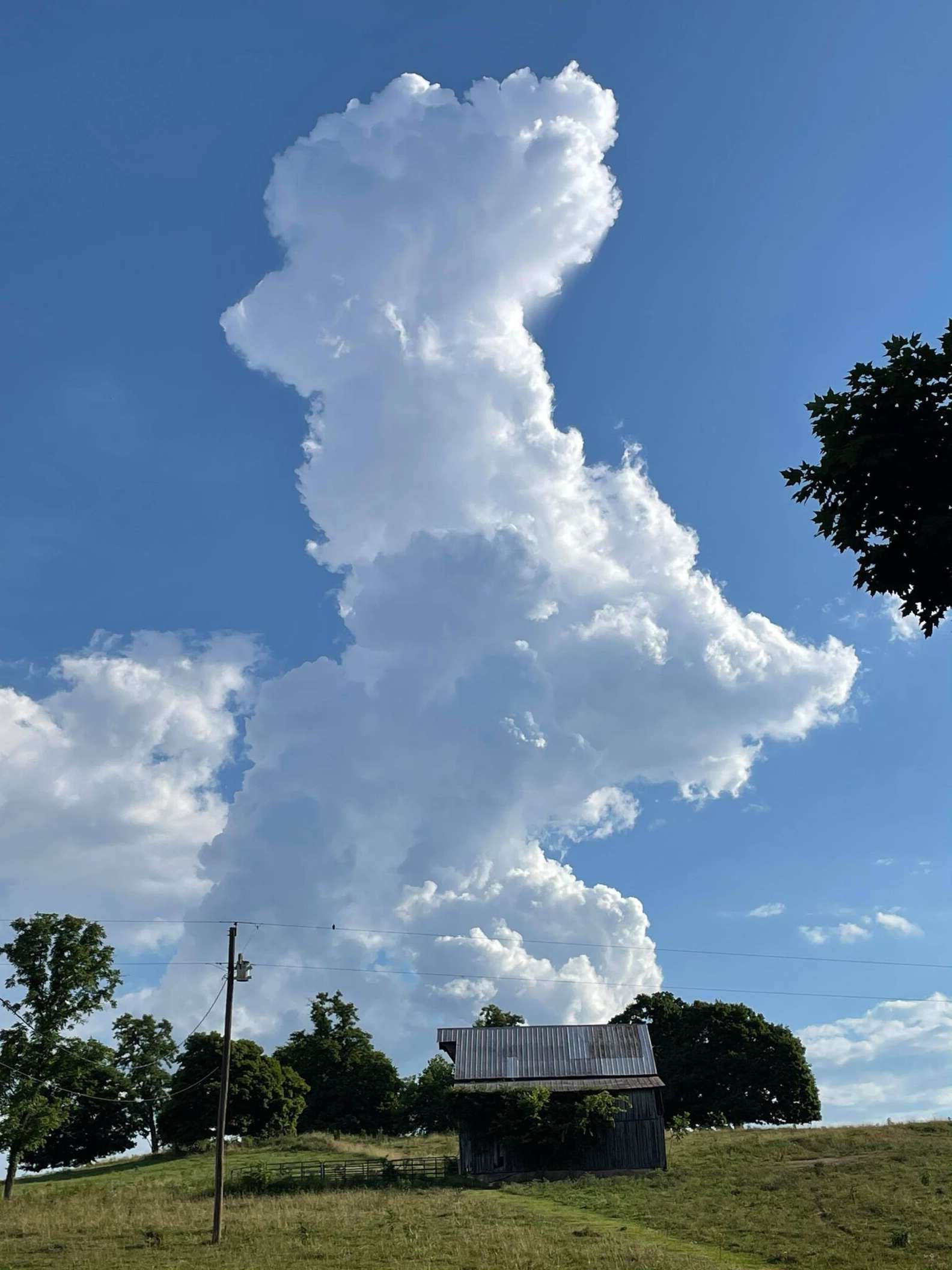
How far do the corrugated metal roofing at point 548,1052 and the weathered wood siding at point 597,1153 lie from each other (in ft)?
11.4

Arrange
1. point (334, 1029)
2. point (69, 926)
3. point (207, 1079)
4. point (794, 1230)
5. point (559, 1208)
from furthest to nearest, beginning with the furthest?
1. point (334, 1029)
2. point (207, 1079)
3. point (69, 926)
4. point (559, 1208)
5. point (794, 1230)

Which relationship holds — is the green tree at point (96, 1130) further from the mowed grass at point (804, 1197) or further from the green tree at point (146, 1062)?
the mowed grass at point (804, 1197)

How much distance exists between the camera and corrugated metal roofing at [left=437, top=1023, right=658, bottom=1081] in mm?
54719

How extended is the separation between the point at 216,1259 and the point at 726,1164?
32112 millimetres

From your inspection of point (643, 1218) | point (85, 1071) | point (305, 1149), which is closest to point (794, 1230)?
point (643, 1218)

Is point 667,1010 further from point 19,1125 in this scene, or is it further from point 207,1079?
point 19,1125

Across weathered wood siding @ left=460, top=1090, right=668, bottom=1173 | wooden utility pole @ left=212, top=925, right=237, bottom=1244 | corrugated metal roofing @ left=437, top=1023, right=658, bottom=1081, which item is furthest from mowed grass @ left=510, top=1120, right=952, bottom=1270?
wooden utility pole @ left=212, top=925, right=237, bottom=1244

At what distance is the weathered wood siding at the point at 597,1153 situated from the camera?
50594mm

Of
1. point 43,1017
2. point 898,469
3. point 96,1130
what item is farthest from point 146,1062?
point 898,469

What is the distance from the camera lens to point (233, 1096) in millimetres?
69500

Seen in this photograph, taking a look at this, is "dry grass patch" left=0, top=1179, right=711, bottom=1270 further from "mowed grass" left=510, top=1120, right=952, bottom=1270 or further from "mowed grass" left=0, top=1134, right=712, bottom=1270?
"mowed grass" left=510, top=1120, right=952, bottom=1270

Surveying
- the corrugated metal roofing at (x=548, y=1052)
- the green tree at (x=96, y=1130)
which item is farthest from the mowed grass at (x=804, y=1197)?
the green tree at (x=96, y=1130)

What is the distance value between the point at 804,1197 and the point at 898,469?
32831 millimetres

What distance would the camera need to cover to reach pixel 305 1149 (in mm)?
61938
